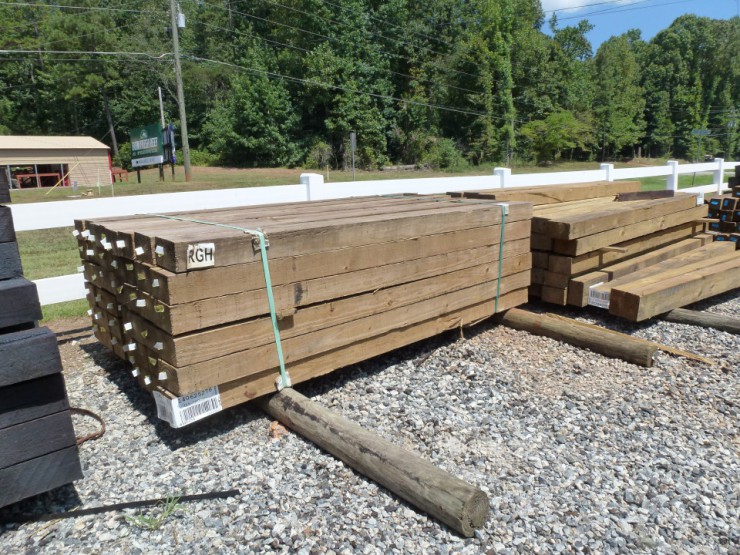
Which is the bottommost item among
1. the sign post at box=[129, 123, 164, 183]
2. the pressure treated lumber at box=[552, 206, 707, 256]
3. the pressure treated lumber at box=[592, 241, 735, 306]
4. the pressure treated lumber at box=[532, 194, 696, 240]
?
the pressure treated lumber at box=[592, 241, 735, 306]

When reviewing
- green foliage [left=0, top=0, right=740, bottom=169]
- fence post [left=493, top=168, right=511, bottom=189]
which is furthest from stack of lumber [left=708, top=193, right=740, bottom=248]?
green foliage [left=0, top=0, right=740, bottom=169]

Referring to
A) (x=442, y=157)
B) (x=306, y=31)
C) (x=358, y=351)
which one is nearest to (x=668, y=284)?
(x=358, y=351)

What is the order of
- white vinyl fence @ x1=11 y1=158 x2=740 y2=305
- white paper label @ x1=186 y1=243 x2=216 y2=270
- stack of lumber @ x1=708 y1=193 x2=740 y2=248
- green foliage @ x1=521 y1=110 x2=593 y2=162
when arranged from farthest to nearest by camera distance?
green foliage @ x1=521 y1=110 x2=593 y2=162, stack of lumber @ x1=708 y1=193 x2=740 y2=248, white vinyl fence @ x1=11 y1=158 x2=740 y2=305, white paper label @ x1=186 y1=243 x2=216 y2=270

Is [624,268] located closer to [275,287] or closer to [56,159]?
[275,287]

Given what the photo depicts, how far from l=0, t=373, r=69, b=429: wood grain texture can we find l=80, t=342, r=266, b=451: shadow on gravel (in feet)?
3.17

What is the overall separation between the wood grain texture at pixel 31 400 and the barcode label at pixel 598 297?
496cm

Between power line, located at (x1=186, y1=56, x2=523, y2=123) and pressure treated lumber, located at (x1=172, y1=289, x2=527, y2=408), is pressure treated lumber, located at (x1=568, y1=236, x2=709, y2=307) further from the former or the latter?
power line, located at (x1=186, y1=56, x2=523, y2=123)

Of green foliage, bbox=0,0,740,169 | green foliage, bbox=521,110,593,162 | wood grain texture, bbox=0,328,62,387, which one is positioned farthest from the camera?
green foliage, bbox=521,110,593,162

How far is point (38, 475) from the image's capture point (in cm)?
276

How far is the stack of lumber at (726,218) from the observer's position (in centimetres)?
897

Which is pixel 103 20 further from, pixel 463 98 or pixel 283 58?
pixel 463 98

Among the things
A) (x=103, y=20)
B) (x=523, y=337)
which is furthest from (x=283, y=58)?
(x=523, y=337)

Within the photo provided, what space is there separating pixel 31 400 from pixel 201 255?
3.66ft

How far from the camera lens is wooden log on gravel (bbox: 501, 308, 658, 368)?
190 inches
